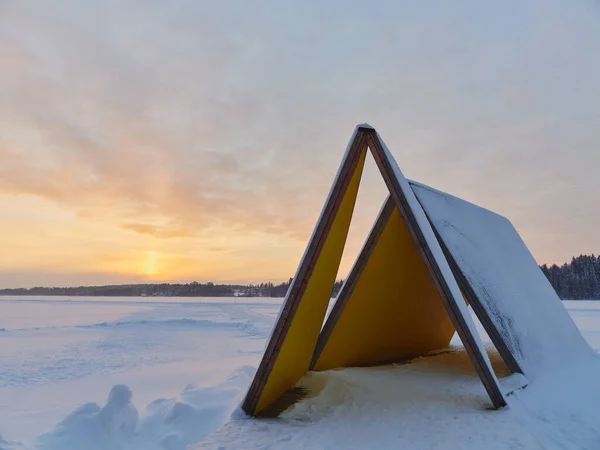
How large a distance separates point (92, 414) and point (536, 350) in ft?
20.8

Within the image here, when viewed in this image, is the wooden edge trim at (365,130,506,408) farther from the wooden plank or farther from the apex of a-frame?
the wooden plank

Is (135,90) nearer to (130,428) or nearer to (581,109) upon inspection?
(130,428)

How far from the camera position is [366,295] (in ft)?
21.9

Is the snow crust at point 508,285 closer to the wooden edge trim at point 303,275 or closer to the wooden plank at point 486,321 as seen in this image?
the wooden plank at point 486,321

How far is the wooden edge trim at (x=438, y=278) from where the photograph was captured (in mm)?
4285

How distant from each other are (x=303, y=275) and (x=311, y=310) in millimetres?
893

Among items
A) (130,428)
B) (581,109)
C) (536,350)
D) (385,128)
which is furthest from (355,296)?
(581,109)

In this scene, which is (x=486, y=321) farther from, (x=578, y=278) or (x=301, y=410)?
(x=578, y=278)

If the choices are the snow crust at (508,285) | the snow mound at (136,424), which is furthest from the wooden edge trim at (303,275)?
the snow crust at (508,285)

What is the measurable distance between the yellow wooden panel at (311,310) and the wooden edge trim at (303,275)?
76mm

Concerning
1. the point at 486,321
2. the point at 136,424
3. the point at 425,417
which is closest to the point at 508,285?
the point at 486,321

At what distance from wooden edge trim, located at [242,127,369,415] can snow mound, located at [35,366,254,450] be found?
61 centimetres

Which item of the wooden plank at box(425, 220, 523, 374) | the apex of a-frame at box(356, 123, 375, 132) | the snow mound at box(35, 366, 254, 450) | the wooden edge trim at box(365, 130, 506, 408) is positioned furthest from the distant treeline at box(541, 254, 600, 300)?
the snow mound at box(35, 366, 254, 450)

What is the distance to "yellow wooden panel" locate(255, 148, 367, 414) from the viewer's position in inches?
185
